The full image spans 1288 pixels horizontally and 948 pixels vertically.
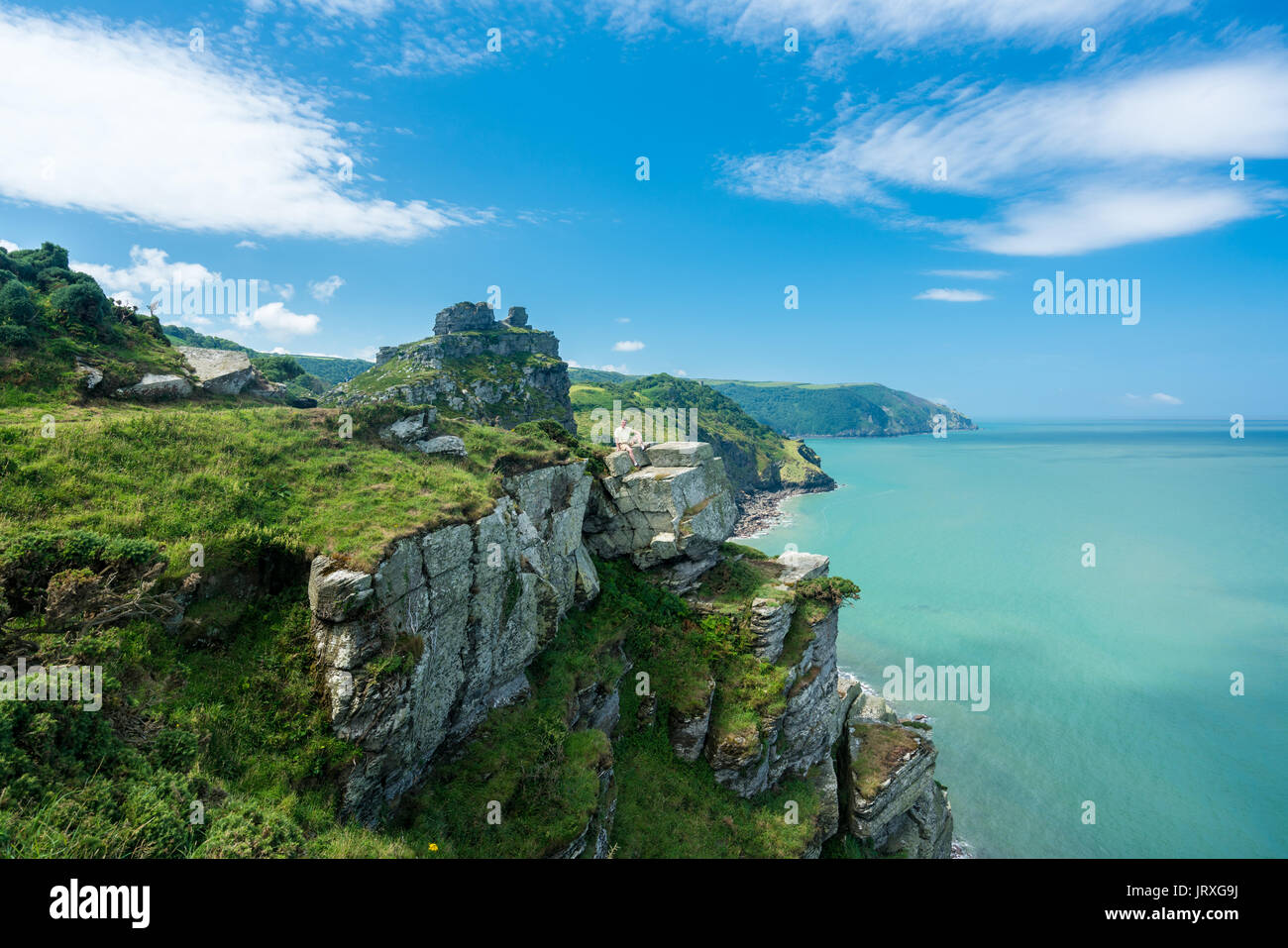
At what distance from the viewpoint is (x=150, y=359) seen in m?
22.2

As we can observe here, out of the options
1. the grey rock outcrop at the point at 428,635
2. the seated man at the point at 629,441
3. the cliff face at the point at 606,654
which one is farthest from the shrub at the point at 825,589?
the grey rock outcrop at the point at 428,635

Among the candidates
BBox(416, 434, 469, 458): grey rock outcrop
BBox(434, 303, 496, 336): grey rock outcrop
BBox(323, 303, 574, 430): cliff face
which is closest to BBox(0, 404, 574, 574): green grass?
BBox(416, 434, 469, 458): grey rock outcrop

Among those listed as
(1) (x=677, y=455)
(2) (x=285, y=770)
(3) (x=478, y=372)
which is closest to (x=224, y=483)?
(2) (x=285, y=770)

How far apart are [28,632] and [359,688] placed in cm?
636

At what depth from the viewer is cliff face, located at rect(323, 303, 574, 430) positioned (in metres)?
78.4

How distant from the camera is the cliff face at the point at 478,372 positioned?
257 feet

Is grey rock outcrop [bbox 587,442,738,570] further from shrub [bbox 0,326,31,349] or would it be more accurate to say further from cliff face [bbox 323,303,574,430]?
cliff face [bbox 323,303,574,430]

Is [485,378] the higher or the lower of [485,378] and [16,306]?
the higher

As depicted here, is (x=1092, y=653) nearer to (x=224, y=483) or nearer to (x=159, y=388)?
(x=224, y=483)

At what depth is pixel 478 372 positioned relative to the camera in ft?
298

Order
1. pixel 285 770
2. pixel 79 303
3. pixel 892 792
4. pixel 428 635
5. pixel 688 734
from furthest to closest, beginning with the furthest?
pixel 892 792, pixel 688 734, pixel 79 303, pixel 428 635, pixel 285 770

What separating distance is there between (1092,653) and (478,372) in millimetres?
90419

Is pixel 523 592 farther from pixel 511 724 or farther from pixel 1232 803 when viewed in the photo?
pixel 1232 803
